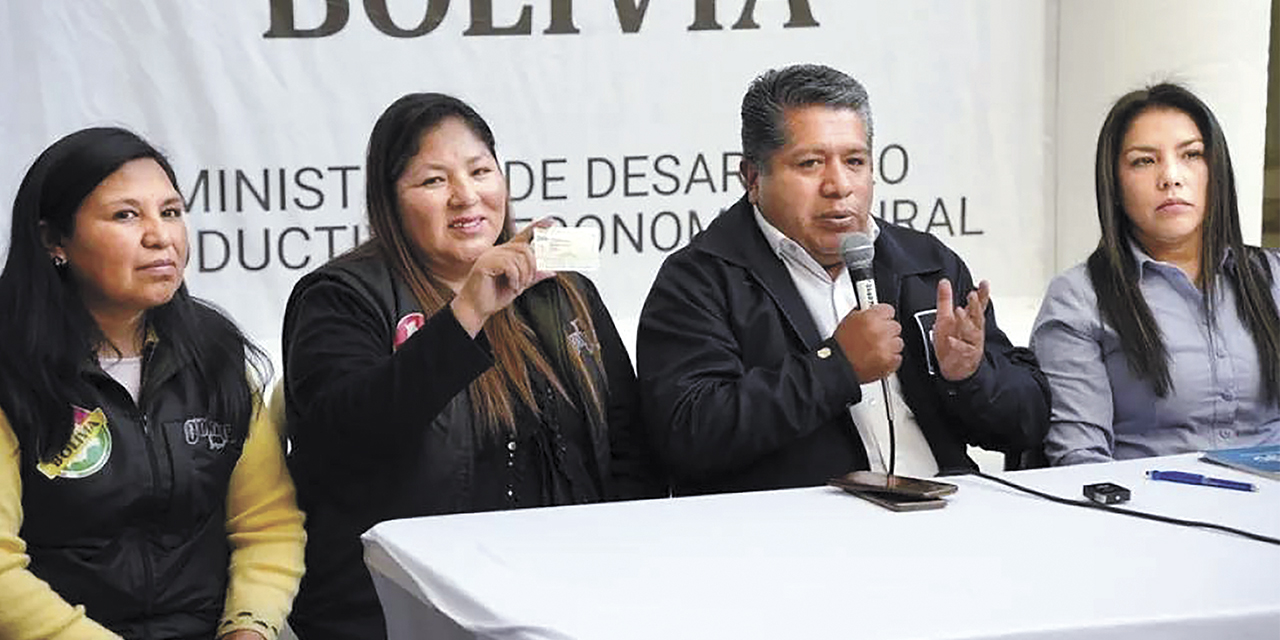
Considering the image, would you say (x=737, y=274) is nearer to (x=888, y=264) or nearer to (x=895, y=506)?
(x=888, y=264)

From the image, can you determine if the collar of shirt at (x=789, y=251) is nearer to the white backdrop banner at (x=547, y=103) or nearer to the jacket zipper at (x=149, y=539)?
the jacket zipper at (x=149, y=539)

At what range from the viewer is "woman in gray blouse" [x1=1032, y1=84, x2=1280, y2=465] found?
3307mm

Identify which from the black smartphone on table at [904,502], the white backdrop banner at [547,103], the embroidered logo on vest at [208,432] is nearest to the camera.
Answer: the black smartphone on table at [904,502]

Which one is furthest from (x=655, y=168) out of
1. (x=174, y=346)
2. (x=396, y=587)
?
(x=396, y=587)

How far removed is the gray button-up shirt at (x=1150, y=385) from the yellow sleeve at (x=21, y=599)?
1.74 m

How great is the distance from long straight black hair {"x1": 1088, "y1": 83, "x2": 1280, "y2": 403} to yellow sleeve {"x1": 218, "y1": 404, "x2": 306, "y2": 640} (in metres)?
1.55

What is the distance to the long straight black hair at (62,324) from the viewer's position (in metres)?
2.59

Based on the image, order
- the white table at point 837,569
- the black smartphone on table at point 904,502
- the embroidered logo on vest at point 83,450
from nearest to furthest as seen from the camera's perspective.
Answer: the white table at point 837,569
the black smartphone on table at point 904,502
the embroidered logo on vest at point 83,450

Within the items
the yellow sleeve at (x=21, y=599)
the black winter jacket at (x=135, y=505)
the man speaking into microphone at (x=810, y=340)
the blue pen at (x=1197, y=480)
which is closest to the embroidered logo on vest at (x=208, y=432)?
the black winter jacket at (x=135, y=505)

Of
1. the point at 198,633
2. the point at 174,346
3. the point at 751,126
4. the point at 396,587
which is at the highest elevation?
the point at 751,126

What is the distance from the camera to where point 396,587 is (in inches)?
91.0

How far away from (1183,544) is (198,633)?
144 centimetres

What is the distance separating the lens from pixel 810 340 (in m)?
3.07

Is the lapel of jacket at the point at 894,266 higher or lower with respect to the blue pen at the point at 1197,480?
higher
